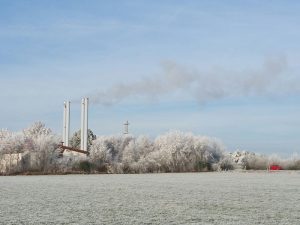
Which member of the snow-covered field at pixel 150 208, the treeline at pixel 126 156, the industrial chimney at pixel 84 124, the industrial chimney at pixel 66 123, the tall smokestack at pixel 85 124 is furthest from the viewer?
the industrial chimney at pixel 66 123

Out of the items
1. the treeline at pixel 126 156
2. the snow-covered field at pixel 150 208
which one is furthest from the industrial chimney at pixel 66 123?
the snow-covered field at pixel 150 208

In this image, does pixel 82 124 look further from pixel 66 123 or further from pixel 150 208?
pixel 150 208

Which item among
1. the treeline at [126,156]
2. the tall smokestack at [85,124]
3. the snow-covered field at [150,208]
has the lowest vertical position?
the snow-covered field at [150,208]

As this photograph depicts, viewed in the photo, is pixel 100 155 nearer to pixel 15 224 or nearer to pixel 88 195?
pixel 88 195

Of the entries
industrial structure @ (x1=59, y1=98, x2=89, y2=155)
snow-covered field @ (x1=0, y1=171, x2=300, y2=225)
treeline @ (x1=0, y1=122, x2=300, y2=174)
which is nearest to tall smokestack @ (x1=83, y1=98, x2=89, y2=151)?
industrial structure @ (x1=59, y1=98, x2=89, y2=155)

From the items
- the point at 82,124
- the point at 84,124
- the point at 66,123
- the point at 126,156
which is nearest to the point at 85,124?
the point at 84,124

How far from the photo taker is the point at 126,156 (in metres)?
39.4

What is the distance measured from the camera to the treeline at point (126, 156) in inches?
1396

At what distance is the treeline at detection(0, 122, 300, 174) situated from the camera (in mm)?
35469

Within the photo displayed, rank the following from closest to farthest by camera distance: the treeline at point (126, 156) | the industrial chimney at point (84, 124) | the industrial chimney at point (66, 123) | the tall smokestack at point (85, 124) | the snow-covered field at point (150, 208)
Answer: the snow-covered field at point (150, 208), the treeline at point (126, 156), the tall smokestack at point (85, 124), the industrial chimney at point (84, 124), the industrial chimney at point (66, 123)

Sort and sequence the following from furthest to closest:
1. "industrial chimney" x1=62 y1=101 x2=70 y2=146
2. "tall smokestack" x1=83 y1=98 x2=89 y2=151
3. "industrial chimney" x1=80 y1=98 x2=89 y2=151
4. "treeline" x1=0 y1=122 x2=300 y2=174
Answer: "industrial chimney" x1=62 y1=101 x2=70 y2=146, "industrial chimney" x1=80 y1=98 x2=89 y2=151, "tall smokestack" x1=83 y1=98 x2=89 y2=151, "treeline" x1=0 y1=122 x2=300 y2=174

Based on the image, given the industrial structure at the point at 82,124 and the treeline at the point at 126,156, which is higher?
the industrial structure at the point at 82,124

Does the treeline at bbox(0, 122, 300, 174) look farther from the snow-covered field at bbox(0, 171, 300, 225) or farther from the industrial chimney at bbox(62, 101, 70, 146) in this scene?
the snow-covered field at bbox(0, 171, 300, 225)

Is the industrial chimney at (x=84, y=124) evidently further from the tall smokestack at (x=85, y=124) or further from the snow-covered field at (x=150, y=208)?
the snow-covered field at (x=150, y=208)
